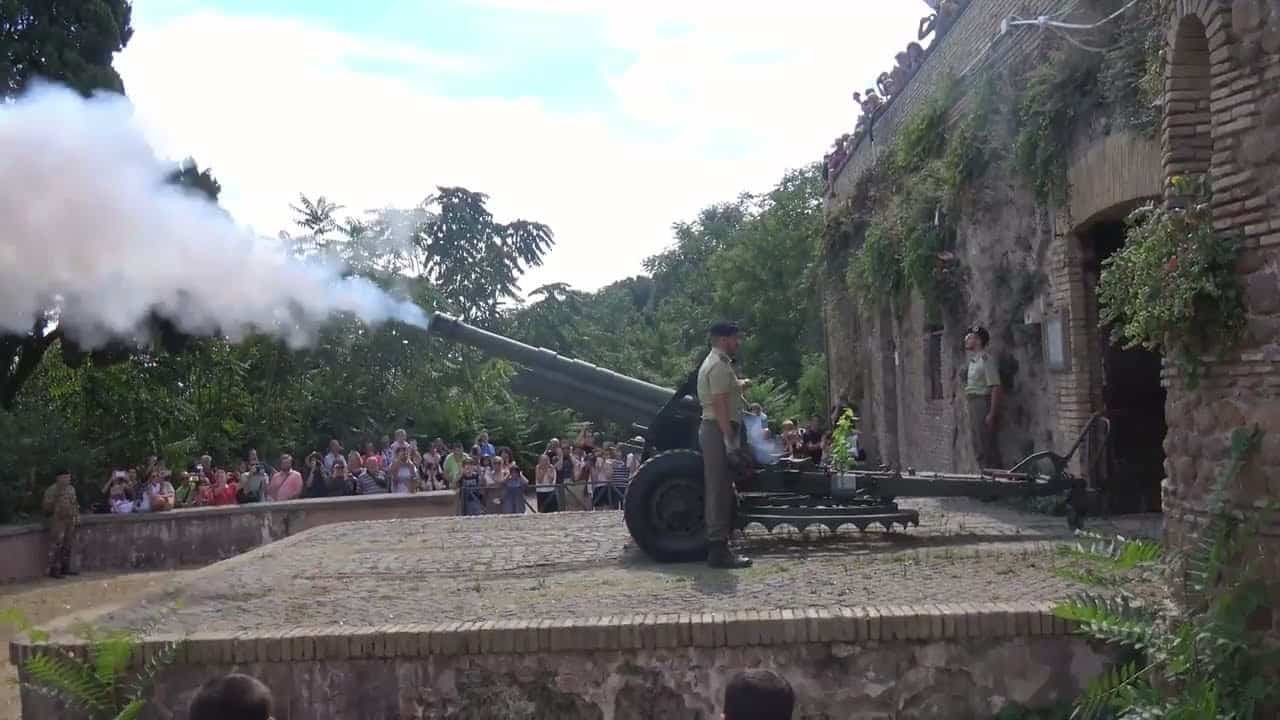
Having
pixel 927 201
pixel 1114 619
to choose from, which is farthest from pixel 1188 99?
pixel 927 201

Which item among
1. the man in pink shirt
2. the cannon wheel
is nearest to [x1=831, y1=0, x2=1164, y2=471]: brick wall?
the cannon wheel

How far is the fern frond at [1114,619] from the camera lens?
5.56 m

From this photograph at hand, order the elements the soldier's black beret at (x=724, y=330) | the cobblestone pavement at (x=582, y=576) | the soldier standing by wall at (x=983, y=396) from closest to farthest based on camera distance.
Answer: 1. the cobblestone pavement at (x=582, y=576)
2. the soldier's black beret at (x=724, y=330)
3. the soldier standing by wall at (x=983, y=396)

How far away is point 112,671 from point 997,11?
10.8 meters

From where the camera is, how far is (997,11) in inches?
533

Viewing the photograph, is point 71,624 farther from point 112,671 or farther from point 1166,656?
point 1166,656

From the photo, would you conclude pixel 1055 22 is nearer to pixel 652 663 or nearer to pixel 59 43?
pixel 652 663

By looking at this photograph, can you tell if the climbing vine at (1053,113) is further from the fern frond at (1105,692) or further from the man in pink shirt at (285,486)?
the man in pink shirt at (285,486)

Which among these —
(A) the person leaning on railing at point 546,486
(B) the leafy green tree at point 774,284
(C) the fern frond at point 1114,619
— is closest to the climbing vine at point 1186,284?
(C) the fern frond at point 1114,619

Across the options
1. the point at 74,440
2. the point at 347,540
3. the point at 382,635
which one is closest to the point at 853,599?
the point at 382,635

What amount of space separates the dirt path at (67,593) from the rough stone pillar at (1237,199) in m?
9.04

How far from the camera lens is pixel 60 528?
16.5m

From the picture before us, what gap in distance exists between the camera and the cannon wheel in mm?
9195

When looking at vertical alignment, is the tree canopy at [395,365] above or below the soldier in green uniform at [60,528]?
above
